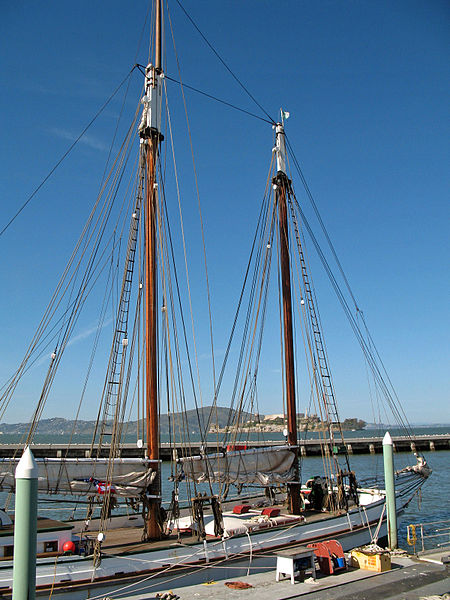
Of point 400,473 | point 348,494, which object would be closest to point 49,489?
point 348,494

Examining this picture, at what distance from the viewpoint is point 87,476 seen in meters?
19.2

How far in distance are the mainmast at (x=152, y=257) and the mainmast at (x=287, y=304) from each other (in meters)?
8.15

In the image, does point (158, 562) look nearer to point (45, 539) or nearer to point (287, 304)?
point (45, 539)

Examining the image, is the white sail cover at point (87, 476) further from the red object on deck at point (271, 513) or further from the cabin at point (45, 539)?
the red object on deck at point (271, 513)

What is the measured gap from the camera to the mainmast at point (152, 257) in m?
20.0

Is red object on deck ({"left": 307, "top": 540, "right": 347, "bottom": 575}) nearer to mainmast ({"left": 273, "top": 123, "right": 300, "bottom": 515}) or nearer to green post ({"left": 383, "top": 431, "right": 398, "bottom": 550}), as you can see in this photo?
green post ({"left": 383, "top": 431, "right": 398, "bottom": 550})

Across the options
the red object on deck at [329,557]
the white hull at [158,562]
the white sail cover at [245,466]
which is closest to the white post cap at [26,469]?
the white hull at [158,562]

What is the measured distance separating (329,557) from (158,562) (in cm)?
610

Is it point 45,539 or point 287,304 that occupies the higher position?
point 287,304

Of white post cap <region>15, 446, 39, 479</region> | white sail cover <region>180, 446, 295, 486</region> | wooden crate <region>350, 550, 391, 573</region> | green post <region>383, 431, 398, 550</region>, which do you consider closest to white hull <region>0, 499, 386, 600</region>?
green post <region>383, 431, 398, 550</region>

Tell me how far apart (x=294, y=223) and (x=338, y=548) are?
18.5m

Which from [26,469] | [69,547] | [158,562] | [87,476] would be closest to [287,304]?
[87,476]

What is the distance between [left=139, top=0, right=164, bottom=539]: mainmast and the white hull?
6.74 ft

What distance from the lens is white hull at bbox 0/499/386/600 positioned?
15.5m
